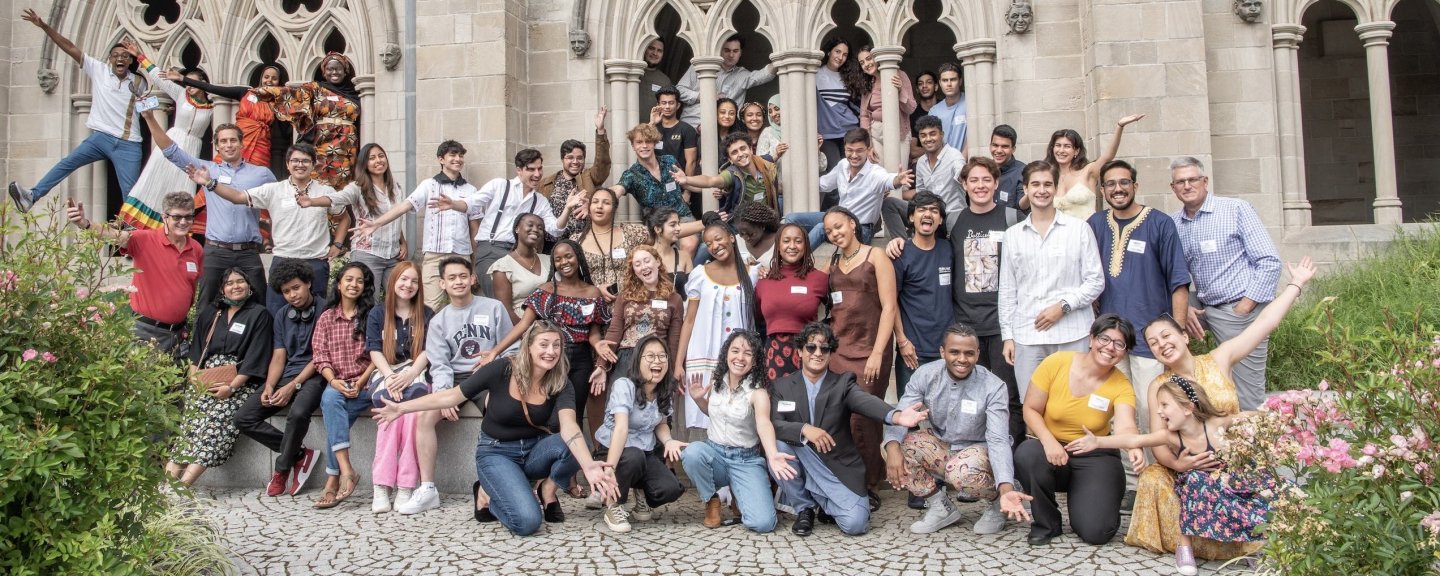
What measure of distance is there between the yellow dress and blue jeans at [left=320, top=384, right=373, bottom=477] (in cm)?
432

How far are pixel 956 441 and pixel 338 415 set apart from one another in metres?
3.60

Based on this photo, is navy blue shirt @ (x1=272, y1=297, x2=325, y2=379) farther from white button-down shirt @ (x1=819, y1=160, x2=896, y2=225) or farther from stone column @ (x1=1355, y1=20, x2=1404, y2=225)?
stone column @ (x1=1355, y1=20, x2=1404, y2=225)

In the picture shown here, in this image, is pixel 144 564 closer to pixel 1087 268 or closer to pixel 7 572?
pixel 7 572

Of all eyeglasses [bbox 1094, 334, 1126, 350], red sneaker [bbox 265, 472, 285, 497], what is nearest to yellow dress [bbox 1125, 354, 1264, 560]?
eyeglasses [bbox 1094, 334, 1126, 350]

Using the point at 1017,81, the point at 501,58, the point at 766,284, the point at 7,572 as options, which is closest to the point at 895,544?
the point at 766,284

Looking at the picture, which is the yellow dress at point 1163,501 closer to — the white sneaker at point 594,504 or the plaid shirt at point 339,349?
the white sneaker at point 594,504

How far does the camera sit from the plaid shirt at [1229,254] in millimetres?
5809

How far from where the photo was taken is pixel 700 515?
19.4ft

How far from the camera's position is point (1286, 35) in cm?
899

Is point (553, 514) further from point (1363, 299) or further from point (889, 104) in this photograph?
point (1363, 299)

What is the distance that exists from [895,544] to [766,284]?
5.49ft

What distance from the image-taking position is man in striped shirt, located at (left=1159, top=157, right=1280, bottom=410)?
5.75 m

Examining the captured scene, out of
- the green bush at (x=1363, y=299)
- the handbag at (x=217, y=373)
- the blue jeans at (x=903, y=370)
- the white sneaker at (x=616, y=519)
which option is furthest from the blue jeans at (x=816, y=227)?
the handbag at (x=217, y=373)

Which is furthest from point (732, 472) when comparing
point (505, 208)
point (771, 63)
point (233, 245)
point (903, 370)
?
point (771, 63)
